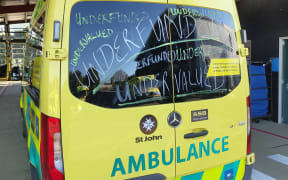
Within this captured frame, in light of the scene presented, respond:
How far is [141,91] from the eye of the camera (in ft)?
6.55

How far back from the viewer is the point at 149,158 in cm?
203

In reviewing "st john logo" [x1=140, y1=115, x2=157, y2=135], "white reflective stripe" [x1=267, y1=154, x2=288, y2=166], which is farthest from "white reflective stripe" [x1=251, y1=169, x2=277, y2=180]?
"st john logo" [x1=140, y1=115, x2=157, y2=135]

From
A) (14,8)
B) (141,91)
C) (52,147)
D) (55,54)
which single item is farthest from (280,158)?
(14,8)

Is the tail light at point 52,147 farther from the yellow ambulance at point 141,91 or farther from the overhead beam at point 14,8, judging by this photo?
the overhead beam at point 14,8

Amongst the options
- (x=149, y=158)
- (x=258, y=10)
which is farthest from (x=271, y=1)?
(x=149, y=158)

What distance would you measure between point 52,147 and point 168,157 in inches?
35.7

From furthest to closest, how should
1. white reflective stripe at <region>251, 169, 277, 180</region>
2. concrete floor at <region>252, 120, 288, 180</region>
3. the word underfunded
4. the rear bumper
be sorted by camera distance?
concrete floor at <region>252, 120, 288, 180</region> → white reflective stripe at <region>251, 169, 277, 180</region> → the rear bumper → the word underfunded

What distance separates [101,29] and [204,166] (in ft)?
4.76

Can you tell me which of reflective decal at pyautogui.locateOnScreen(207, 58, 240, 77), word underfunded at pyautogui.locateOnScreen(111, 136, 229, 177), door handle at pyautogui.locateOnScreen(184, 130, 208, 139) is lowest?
word underfunded at pyautogui.locateOnScreen(111, 136, 229, 177)

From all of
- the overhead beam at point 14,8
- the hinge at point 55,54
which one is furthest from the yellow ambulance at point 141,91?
the overhead beam at point 14,8

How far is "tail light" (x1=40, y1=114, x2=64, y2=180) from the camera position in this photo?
1.77 meters

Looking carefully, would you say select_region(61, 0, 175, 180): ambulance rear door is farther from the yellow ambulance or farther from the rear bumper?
the rear bumper

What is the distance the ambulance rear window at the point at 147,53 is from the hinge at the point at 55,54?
6 cm

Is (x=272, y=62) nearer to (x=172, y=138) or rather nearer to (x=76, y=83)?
(x=172, y=138)
